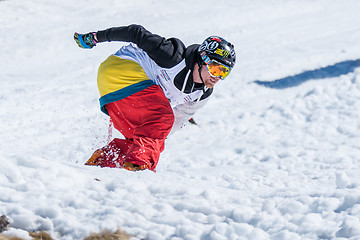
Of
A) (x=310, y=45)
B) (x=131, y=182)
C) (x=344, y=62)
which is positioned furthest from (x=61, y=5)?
(x=131, y=182)

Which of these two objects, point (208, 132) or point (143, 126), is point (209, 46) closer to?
point (143, 126)

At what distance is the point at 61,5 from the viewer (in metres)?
9.04

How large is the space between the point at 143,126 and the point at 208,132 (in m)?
1.98

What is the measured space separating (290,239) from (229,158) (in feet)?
8.59

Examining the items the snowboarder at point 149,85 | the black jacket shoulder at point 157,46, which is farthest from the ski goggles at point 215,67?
the black jacket shoulder at point 157,46

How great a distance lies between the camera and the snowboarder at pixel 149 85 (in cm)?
330

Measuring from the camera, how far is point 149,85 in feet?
11.8

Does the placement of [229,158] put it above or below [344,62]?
below

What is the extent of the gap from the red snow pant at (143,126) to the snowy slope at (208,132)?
15.7 inches

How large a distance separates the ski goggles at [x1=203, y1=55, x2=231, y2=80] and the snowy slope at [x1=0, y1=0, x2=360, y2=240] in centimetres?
81

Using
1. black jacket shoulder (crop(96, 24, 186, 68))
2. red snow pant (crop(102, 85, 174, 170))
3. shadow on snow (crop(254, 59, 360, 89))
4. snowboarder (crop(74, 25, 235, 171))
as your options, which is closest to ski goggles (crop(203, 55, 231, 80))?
snowboarder (crop(74, 25, 235, 171))

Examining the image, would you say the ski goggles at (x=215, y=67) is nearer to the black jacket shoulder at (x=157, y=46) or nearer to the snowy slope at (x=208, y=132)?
the black jacket shoulder at (x=157, y=46)

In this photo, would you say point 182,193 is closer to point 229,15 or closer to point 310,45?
point 310,45

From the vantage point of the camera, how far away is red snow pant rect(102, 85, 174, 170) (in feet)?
11.1
